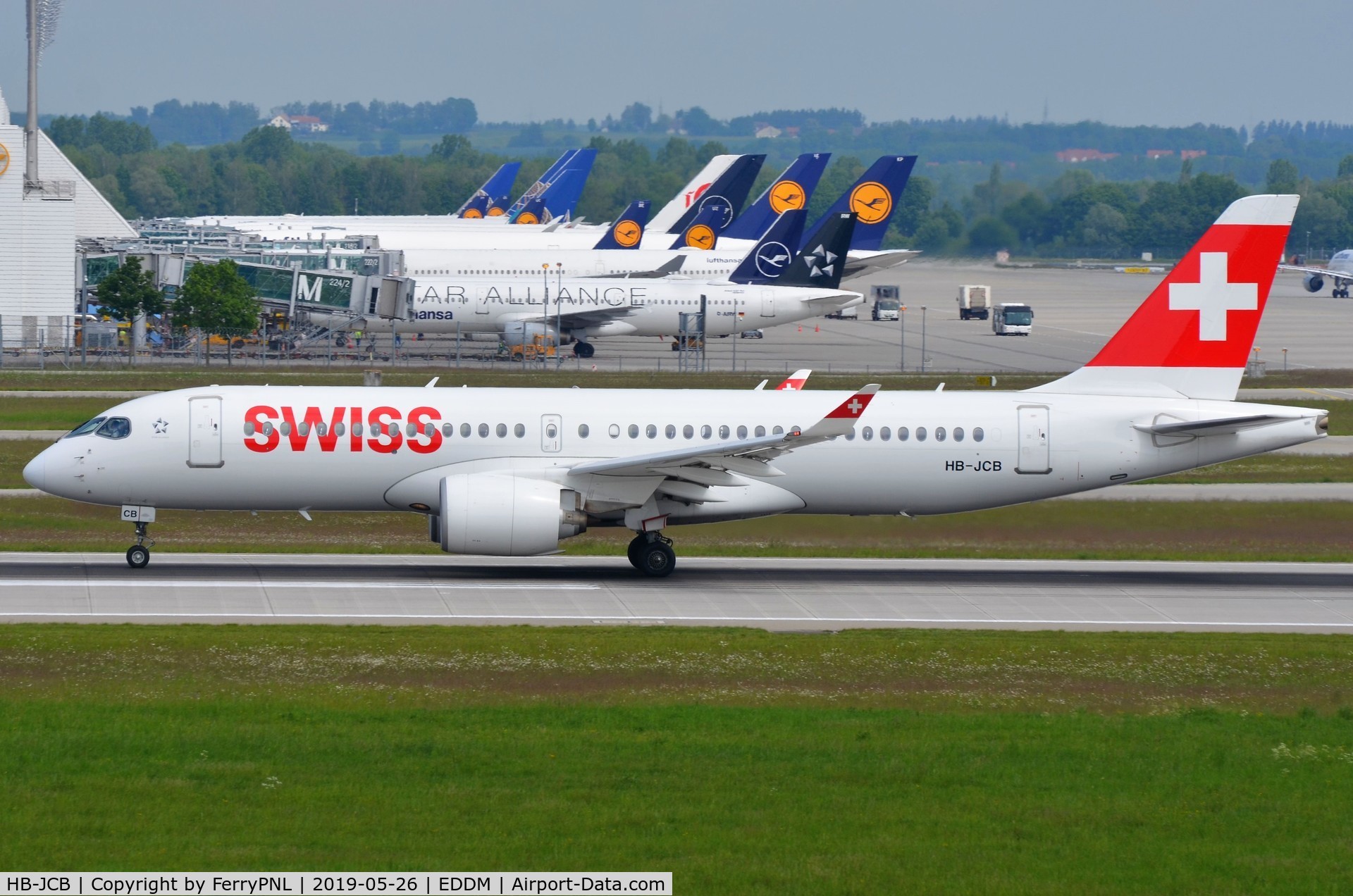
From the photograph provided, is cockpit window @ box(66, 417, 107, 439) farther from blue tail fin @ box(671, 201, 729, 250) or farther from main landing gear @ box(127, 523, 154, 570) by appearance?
blue tail fin @ box(671, 201, 729, 250)

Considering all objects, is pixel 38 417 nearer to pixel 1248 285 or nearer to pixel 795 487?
pixel 795 487

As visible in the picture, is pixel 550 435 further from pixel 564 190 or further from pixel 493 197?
pixel 493 197

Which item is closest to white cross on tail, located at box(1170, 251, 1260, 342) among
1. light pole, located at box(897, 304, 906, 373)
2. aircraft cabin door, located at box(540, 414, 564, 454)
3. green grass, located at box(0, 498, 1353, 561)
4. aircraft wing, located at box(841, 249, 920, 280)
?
green grass, located at box(0, 498, 1353, 561)

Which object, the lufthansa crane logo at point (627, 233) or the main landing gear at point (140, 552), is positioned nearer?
the main landing gear at point (140, 552)

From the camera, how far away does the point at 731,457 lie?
31078 mm

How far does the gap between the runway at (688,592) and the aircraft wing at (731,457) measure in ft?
7.11

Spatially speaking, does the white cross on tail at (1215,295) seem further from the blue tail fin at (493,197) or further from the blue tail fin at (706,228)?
the blue tail fin at (493,197)

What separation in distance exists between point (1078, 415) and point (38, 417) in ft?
Result: 117

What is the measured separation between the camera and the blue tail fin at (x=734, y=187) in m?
110

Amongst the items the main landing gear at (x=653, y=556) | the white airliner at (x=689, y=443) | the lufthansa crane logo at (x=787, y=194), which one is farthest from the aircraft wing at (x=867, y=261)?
the main landing gear at (x=653, y=556)

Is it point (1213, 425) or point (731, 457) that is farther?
point (1213, 425)

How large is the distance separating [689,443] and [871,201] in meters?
64.0

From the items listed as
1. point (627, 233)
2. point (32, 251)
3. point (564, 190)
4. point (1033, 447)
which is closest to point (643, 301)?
point (627, 233)

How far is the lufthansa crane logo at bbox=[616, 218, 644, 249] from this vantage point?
10756 centimetres
